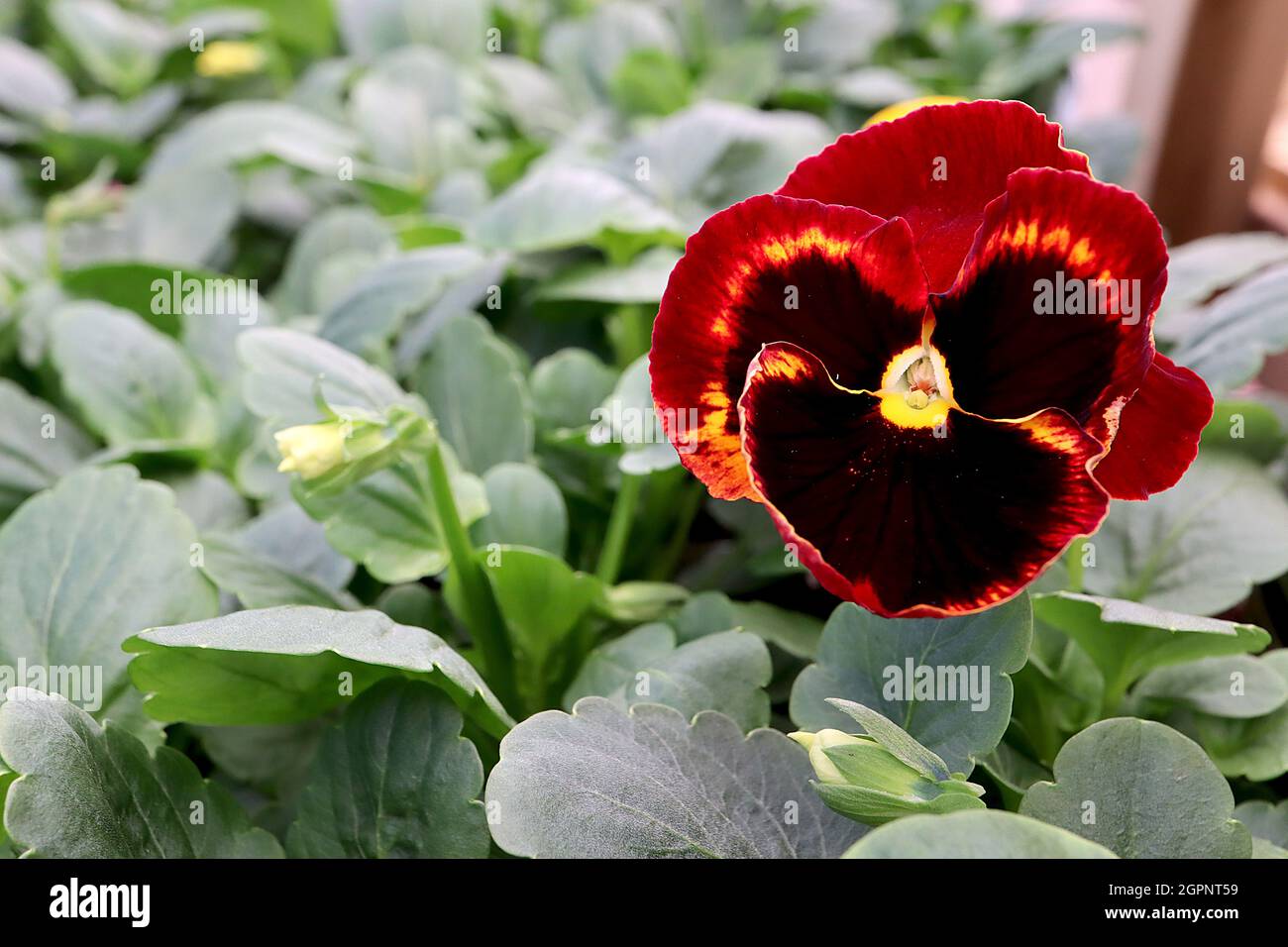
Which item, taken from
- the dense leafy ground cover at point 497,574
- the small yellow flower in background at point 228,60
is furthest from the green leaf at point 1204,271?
the small yellow flower in background at point 228,60

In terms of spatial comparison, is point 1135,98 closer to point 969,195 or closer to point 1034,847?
point 969,195

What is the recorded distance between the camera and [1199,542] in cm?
58

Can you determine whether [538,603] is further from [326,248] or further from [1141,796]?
[326,248]

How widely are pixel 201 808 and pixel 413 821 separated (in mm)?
88

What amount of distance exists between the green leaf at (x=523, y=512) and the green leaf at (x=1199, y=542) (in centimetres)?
26

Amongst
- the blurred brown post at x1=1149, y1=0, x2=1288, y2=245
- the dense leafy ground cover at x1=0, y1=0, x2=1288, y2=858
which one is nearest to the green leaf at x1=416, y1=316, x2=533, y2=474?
the dense leafy ground cover at x1=0, y1=0, x2=1288, y2=858

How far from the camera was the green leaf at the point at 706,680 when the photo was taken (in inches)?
18.6

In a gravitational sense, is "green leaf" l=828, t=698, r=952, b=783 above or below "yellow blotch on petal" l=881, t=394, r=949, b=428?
below

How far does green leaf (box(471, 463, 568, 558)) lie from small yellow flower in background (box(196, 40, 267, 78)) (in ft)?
2.51

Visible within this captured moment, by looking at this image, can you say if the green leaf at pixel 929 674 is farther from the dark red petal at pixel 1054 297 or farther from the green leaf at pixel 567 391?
the green leaf at pixel 567 391

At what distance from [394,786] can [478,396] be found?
26 cm

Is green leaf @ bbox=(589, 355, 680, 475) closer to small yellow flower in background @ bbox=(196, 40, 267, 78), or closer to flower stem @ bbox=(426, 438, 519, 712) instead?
flower stem @ bbox=(426, 438, 519, 712)

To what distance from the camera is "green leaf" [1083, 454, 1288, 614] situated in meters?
0.55

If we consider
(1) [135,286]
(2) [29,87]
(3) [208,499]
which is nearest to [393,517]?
(3) [208,499]
